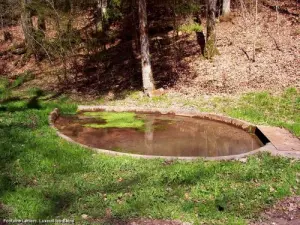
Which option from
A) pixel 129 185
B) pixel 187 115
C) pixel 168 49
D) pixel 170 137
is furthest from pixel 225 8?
pixel 129 185

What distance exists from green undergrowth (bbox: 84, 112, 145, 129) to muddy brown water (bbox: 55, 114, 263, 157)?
10.0 inches

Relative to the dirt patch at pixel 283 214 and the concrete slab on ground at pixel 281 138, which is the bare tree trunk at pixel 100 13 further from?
the dirt patch at pixel 283 214

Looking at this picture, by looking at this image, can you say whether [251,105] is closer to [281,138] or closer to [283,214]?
[281,138]

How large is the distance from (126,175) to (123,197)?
84 cm

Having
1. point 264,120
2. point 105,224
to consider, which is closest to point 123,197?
point 105,224

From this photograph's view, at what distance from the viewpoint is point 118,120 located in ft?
36.8

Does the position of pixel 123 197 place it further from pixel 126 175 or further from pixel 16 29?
pixel 16 29

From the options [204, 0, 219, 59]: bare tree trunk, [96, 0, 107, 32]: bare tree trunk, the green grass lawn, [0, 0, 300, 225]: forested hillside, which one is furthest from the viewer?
[96, 0, 107, 32]: bare tree trunk

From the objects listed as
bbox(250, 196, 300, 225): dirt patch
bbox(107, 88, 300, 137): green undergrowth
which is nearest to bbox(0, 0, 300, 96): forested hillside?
bbox(107, 88, 300, 137): green undergrowth

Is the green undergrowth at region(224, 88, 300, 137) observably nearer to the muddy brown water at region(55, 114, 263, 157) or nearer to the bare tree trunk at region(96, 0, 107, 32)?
the muddy brown water at region(55, 114, 263, 157)

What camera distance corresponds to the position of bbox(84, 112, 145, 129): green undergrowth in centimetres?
1075

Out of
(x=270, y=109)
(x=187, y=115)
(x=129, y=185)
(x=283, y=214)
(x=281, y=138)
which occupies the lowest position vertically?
(x=283, y=214)

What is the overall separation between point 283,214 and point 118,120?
254 inches

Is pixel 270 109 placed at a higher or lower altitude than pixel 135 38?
lower
